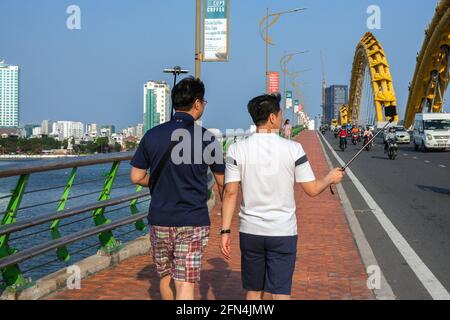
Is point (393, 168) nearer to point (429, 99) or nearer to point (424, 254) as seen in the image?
point (424, 254)

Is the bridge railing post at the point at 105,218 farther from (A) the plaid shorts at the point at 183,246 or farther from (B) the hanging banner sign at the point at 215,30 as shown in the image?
(B) the hanging banner sign at the point at 215,30

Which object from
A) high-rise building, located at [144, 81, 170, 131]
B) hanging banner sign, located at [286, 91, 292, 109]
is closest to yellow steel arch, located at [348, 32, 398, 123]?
hanging banner sign, located at [286, 91, 292, 109]

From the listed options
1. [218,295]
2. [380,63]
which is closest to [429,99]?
[380,63]

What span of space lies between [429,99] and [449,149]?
126 ft

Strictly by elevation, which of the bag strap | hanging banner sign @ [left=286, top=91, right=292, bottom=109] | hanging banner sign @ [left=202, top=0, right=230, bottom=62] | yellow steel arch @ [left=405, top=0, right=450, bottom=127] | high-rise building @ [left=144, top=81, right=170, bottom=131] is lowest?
the bag strap

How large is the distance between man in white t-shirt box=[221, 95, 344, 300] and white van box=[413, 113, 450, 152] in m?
36.9

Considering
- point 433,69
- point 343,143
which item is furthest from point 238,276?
point 433,69

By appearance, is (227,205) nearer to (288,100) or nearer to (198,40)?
(198,40)

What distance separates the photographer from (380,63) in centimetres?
9319

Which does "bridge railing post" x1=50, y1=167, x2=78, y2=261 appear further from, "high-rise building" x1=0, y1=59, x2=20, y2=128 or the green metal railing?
"high-rise building" x1=0, y1=59, x2=20, y2=128

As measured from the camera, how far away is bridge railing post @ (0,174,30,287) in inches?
236

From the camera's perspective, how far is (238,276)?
Answer: 711 centimetres

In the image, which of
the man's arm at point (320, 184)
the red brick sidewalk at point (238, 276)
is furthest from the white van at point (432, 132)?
the man's arm at point (320, 184)

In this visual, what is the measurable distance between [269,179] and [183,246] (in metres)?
0.74
